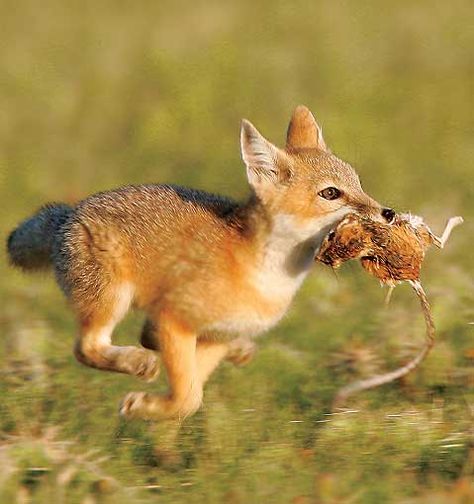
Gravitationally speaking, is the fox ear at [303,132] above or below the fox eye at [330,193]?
above

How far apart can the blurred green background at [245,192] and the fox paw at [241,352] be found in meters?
0.13

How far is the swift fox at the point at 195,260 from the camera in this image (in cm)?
630

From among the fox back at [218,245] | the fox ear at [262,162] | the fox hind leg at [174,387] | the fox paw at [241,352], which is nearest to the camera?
the fox hind leg at [174,387]

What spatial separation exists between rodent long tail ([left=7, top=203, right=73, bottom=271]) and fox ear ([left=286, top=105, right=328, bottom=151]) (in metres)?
1.29

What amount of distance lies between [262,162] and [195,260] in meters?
0.61

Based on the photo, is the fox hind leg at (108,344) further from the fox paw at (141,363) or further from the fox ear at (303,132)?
the fox ear at (303,132)

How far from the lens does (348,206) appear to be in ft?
20.7

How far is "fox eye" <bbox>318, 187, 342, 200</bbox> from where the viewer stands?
21.0ft

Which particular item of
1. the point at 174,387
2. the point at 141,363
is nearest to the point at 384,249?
the point at 174,387

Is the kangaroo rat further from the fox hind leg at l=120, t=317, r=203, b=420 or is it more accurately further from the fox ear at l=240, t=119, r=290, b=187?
the fox hind leg at l=120, t=317, r=203, b=420

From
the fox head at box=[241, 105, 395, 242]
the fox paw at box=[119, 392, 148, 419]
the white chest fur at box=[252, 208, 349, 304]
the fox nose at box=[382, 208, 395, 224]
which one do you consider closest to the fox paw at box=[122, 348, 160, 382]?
the fox paw at box=[119, 392, 148, 419]

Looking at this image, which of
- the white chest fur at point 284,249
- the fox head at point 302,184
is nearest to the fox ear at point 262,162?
the fox head at point 302,184

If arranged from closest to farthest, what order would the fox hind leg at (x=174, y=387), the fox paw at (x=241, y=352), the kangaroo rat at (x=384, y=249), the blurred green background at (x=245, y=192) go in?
the blurred green background at (x=245, y=192) < the kangaroo rat at (x=384, y=249) < the fox hind leg at (x=174, y=387) < the fox paw at (x=241, y=352)

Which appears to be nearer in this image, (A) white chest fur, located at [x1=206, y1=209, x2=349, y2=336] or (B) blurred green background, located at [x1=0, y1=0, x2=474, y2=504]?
(B) blurred green background, located at [x1=0, y1=0, x2=474, y2=504]
